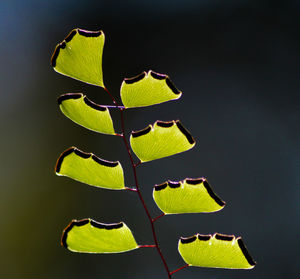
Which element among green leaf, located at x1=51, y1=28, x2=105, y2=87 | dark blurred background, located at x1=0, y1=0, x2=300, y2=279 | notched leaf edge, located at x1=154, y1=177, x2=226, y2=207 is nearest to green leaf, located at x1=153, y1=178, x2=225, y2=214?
notched leaf edge, located at x1=154, y1=177, x2=226, y2=207

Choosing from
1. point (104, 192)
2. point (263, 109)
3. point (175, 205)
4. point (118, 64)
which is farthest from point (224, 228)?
point (175, 205)

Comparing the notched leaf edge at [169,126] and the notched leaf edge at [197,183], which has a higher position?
the notched leaf edge at [169,126]

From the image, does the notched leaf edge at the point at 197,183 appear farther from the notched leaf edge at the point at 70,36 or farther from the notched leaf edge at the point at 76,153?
the notched leaf edge at the point at 70,36

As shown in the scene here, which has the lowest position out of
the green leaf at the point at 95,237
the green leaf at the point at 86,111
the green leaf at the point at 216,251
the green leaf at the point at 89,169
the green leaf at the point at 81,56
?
the green leaf at the point at 216,251

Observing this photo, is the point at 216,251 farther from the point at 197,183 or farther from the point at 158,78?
the point at 158,78

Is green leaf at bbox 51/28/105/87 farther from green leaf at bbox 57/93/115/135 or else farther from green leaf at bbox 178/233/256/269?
green leaf at bbox 178/233/256/269

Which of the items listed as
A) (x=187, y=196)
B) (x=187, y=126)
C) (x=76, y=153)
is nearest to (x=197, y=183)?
(x=187, y=196)

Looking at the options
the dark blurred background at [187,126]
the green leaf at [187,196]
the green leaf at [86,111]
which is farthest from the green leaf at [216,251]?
the dark blurred background at [187,126]

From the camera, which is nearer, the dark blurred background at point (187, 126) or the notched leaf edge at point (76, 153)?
the notched leaf edge at point (76, 153)
